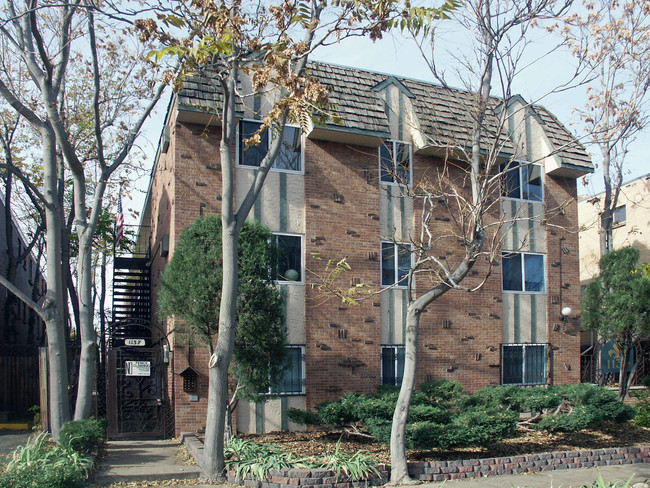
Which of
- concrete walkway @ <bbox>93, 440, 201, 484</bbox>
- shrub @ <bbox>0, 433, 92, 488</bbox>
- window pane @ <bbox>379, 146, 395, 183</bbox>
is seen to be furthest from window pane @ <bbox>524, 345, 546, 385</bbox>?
shrub @ <bbox>0, 433, 92, 488</bbox>

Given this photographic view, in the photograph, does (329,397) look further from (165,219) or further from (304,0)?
(304,0)

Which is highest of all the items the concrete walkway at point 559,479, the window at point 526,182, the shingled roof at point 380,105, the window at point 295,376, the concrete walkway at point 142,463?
the shingled roof at point 380,105

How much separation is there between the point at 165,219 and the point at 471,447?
8849 millimetres

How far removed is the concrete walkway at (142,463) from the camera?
9.95 meters

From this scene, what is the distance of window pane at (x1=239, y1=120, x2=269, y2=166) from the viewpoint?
14449mm

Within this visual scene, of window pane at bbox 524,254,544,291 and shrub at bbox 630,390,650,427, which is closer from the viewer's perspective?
shrub at bbox 630,390,650,427

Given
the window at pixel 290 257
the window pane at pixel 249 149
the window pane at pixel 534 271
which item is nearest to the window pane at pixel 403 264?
the window at pixel 290 257

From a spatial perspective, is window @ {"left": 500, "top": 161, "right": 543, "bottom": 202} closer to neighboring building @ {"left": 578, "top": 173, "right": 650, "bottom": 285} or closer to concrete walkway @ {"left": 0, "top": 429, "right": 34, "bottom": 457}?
neighboring building @ {"left": 578, "top": 173, "right": 650, "bottom": 285}

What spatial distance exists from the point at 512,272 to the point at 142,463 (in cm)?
1045

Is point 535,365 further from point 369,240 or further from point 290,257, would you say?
point 290,257

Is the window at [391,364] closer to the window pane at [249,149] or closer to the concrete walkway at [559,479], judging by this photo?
the concrete walkway at [559,479]

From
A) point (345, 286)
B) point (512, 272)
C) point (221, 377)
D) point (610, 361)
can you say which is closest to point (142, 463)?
point (221, 377)

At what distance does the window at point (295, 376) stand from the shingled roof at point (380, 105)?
4.99 metres

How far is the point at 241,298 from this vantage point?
467 inches
